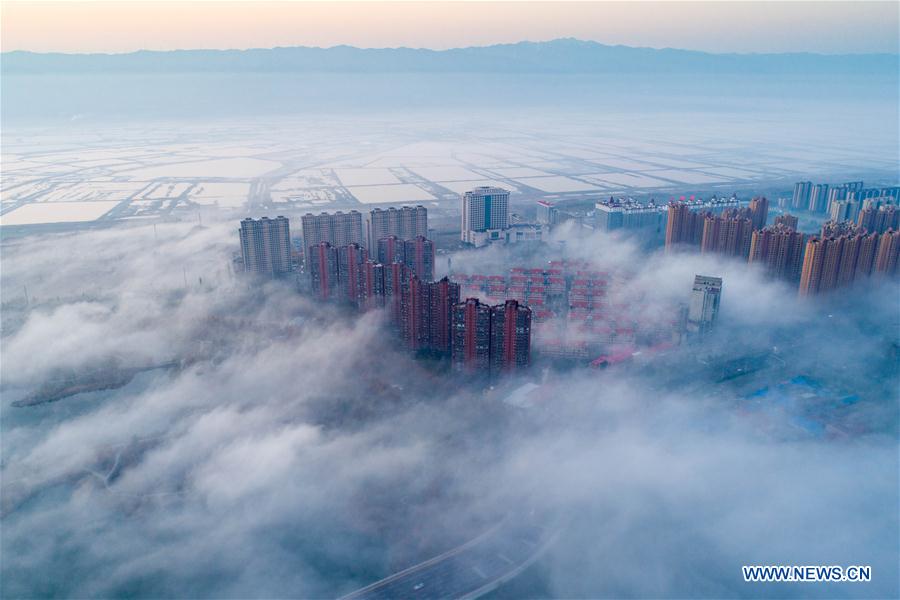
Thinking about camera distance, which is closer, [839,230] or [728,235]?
[839,230]

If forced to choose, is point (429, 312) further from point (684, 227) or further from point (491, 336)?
point (684, 227)

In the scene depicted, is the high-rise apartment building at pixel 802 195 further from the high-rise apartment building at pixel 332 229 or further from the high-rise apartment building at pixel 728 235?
the high-rise apartment building at pixel 332 229

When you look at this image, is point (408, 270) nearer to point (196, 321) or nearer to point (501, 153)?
point (196, 321)

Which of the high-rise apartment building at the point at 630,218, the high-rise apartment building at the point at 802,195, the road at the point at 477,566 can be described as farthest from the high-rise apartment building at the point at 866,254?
the road at the point at 477,566

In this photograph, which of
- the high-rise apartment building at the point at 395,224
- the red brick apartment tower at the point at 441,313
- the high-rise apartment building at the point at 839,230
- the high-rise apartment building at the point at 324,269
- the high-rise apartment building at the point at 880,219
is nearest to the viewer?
the red brick apartment tower at the point at 441,313

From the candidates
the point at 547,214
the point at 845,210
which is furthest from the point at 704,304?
the point at 845,210

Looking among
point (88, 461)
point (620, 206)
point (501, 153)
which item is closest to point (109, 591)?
point (88, 461)

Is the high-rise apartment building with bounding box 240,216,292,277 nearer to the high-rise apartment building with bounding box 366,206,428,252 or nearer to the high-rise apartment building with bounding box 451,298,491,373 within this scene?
the high-rise apartment building with bounding box 366,206,428,252
